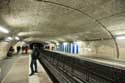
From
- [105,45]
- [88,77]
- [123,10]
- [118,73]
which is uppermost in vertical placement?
[123,10]

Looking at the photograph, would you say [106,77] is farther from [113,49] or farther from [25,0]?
[113,49]

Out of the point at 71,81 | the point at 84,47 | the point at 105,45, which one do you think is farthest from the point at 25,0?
the point at 84,47

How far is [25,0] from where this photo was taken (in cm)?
298

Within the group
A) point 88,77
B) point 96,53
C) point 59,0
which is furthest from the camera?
point 96,53

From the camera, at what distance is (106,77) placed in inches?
140

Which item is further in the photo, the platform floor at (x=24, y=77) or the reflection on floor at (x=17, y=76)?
the reflection on floor at (x=17, y=76)

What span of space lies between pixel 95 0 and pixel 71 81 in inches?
129

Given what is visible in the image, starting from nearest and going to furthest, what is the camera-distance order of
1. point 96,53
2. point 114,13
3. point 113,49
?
point 114,13 → point 113,49 → point 96,53

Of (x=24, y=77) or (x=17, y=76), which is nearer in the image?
(x=24, y=77)

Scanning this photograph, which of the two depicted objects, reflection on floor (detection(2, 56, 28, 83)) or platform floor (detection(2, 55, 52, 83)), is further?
reflection on floor (detection(2, 56, 28, 83))

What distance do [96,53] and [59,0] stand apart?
6041 millimetres

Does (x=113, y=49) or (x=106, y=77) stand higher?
(x=113, y=49)

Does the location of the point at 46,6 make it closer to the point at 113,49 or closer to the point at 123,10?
the point at 123,10

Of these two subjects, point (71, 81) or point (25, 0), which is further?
point (71, 81)
